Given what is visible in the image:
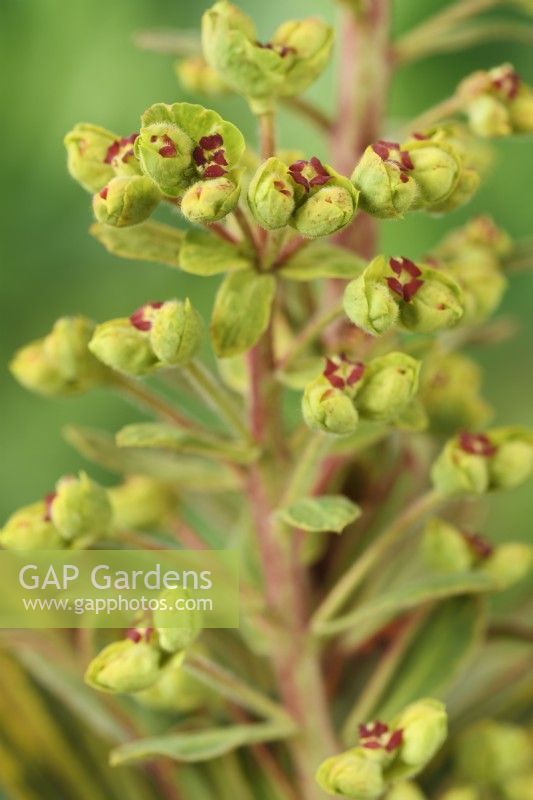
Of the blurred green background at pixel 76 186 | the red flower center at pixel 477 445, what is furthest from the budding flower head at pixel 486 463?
the blurred green background at pixel 76 186

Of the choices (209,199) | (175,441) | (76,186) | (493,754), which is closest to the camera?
(209,199)

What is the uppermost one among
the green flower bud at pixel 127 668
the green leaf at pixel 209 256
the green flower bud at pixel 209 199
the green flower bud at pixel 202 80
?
the green flower bud at pixel 202 80

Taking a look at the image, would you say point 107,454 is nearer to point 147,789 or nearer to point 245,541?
point 245,541

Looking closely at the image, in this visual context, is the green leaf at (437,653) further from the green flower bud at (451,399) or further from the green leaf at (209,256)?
the green leaf at (209,256)

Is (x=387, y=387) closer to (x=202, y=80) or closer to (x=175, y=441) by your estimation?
(x=175, y=441)

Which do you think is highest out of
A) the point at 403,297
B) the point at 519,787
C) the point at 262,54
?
the point at 262,54

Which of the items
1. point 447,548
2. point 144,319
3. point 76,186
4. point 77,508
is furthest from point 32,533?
point 76,186
